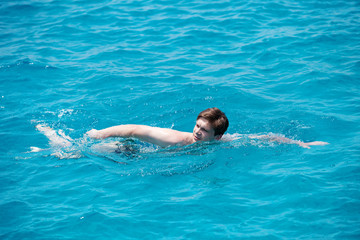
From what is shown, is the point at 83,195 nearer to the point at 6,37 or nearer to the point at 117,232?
the point at 117,232

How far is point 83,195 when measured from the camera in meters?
6.23

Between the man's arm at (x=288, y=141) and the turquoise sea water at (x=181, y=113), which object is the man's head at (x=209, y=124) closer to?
the turquoise sea water at (x=181, y=113)

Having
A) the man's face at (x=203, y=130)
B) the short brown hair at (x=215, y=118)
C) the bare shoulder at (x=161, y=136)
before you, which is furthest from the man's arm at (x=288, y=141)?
the bare shoulder at (x=161, y=136)

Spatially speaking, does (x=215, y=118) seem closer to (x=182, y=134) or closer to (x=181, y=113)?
(x=182, y=134)

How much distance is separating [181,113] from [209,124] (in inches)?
87.9

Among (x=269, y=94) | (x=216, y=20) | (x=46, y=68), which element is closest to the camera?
(x=269, y=94)

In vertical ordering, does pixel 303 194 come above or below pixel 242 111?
below

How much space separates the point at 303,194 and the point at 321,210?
41cm

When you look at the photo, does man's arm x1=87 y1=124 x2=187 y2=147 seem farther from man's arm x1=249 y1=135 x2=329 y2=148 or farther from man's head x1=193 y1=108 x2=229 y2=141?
man's arm x1=249 y1=135 x2=329 y2=148

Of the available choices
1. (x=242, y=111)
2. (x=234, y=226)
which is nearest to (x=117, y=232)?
(x=234, y=226)

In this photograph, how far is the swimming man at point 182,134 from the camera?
6.69 m

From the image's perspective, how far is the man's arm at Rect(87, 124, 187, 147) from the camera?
684 cm

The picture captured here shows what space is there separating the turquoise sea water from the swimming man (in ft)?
0.74

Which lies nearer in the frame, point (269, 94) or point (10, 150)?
point (10, 150)
